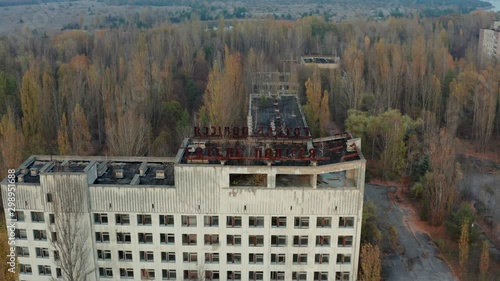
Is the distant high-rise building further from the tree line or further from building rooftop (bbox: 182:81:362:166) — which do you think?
building rooftop (bbox: 182:81:362:166)

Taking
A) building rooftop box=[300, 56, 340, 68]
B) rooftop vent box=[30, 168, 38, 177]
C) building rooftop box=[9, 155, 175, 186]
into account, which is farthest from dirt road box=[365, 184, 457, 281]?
building rooftop box=[300, 56, 340, 68]

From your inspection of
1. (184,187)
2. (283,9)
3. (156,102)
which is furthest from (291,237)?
(283,9)

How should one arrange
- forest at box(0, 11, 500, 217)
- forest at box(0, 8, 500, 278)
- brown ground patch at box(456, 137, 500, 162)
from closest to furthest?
forest at box(0, 8, 500, 278) < forest at box(0, 11, 500, 217) < brown ground patch at box(456, 137, 500, 162)

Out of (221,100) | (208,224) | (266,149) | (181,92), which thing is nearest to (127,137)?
(221,100)

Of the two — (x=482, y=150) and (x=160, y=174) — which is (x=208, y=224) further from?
(x=482, y=150)

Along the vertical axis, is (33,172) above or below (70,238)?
above

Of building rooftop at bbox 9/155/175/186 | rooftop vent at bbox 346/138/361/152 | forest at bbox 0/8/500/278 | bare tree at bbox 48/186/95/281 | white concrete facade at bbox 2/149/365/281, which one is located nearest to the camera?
bare tree at bbox 48/186/95/281

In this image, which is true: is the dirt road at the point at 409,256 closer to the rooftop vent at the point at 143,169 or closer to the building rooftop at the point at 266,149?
the building rooftop at the point at 266,149

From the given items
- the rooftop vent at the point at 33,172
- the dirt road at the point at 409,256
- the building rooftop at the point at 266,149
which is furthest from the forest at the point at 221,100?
the building rooftop at the point at 266,149
